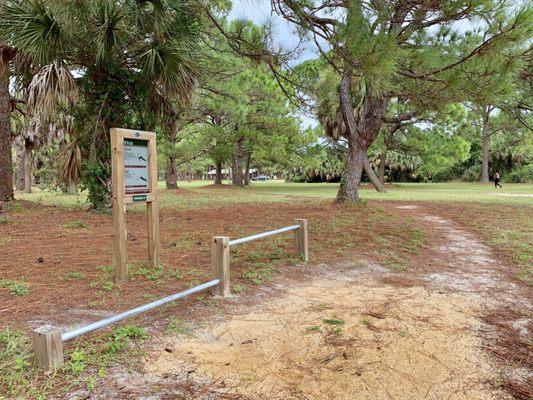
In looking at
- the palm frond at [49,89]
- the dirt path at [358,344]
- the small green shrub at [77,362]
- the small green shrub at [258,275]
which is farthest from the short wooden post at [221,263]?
the palm frond at [49,89]

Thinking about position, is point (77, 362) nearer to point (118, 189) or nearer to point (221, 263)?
point (221, 263)

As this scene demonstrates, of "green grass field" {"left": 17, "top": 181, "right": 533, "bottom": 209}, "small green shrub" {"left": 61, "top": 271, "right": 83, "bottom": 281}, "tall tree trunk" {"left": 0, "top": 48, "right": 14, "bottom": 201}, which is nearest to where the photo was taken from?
"small green shrub" {"left": 61, "top": 271, "right": 83, "bottom": 281}

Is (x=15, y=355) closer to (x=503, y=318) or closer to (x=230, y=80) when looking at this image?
(x=503, y=318)

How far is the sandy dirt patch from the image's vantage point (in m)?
2.55

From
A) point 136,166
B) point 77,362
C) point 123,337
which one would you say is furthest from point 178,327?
point 136,166

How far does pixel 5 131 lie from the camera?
10.4 m

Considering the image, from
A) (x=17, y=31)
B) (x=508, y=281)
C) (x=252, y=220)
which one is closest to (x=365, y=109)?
(x=252, y=220)

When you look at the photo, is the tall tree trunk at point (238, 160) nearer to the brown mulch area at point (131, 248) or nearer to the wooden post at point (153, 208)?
the brown mulch area at point (131, 248)

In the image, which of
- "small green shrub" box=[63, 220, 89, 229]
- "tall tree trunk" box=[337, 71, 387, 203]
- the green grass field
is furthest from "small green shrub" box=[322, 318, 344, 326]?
the green grass field

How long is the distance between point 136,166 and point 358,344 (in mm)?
2775

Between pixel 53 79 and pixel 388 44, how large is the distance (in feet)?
19.9

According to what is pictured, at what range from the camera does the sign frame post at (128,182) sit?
163 inches

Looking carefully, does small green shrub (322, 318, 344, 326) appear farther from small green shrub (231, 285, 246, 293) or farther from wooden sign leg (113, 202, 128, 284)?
wooden sign leg (113, 202, 128, 284)

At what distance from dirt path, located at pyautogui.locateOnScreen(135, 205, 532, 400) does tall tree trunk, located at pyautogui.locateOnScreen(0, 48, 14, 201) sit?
9092 millimetres
